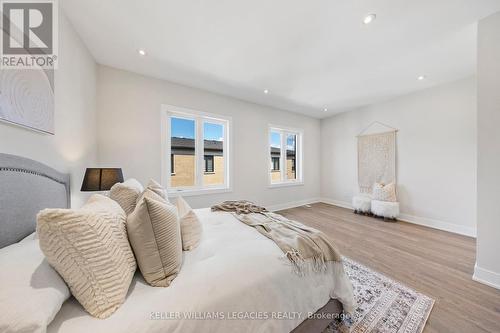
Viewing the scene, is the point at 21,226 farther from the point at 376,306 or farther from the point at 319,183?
the point at 319,183

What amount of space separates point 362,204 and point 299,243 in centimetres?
362

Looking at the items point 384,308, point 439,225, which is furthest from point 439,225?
point 384,308

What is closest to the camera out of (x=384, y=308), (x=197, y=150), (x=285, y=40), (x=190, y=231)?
(x=190, y=231)

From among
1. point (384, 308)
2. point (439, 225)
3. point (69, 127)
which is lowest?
point (384, 308)

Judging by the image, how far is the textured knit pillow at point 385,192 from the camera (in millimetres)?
3713

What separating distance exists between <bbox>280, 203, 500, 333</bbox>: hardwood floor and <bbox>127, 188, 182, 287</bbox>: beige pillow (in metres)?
1.91

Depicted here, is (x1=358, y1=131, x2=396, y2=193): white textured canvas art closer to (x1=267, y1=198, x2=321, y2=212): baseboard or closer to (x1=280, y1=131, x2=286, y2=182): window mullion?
(x1=267, y1=198, x2=321, y2=212): baseboard

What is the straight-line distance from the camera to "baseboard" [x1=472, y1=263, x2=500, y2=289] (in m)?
1.70

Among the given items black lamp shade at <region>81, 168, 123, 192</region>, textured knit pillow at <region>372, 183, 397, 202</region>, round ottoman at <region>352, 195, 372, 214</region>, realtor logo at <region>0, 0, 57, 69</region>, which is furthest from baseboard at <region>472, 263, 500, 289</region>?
realtor logo at <region>0, 0, 57, 69</region>

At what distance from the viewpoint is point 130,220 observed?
916mm

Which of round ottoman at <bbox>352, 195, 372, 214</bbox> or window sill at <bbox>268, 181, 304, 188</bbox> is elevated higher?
window sill at <bbox>268, 181, 304, 188</bbox>

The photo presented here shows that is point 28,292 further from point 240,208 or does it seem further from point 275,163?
point 275,163

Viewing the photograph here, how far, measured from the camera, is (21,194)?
1.04 m

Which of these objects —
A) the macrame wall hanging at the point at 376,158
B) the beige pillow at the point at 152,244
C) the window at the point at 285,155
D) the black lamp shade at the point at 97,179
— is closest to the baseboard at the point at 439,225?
the macrame wall hanging at the point at 376,158
